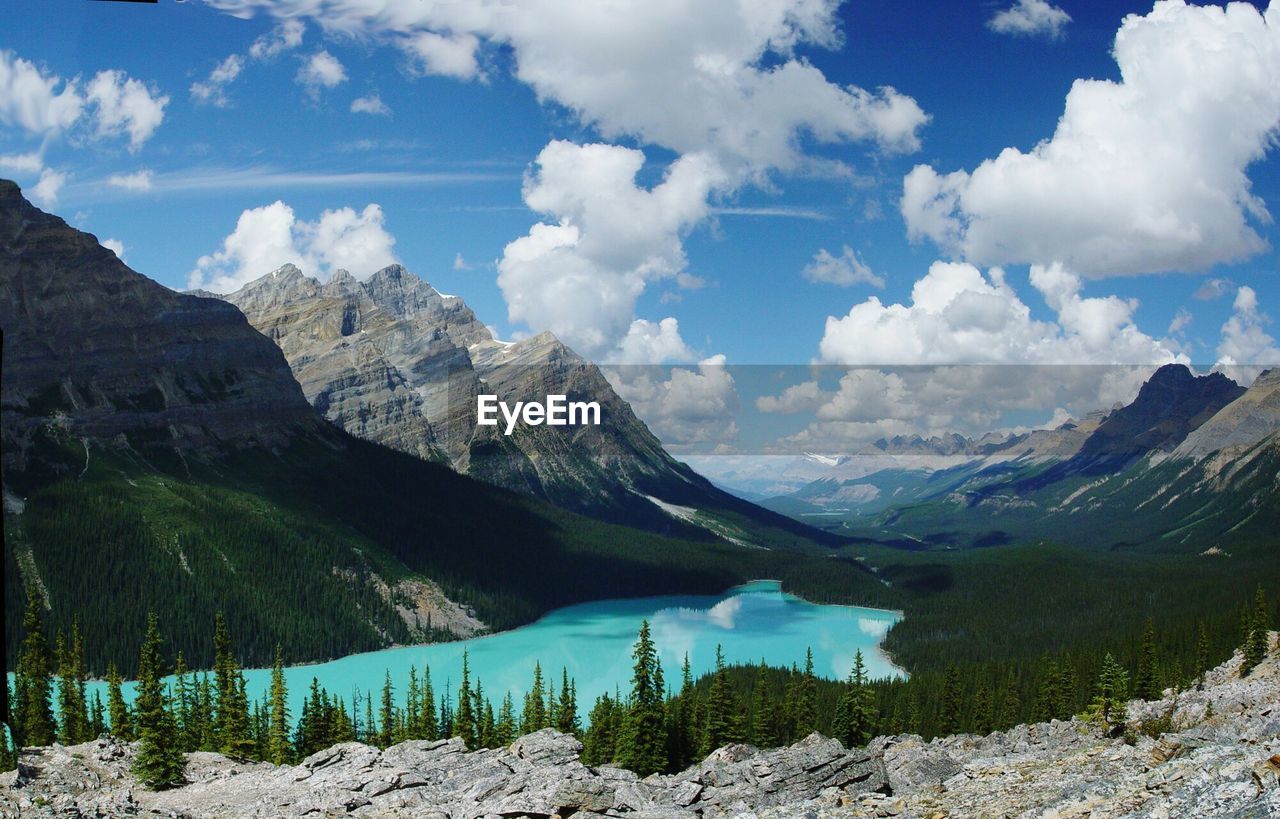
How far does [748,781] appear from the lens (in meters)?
37.2

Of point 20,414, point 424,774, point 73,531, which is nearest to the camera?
point 424,774

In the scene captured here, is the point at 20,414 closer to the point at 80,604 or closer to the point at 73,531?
the point at 73,531

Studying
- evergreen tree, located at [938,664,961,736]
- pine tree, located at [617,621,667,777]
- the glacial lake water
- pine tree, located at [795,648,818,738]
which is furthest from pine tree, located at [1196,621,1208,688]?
the glacial lake water

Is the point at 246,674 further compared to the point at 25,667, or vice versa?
the point at 246,674

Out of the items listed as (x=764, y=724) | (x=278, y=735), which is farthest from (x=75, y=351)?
(x=764, y=724)

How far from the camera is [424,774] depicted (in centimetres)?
3706

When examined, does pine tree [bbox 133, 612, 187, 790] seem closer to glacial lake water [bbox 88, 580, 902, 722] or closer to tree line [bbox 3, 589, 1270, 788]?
tree line [bbox 3, 589, 1270, 788]

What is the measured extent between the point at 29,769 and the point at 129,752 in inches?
394

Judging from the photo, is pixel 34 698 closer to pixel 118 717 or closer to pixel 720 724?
pixel 118 717

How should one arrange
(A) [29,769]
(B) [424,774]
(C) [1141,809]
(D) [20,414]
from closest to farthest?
(C) [1141,809]
(A) [29,769]
(B) [424,774]
(D) [20,414]

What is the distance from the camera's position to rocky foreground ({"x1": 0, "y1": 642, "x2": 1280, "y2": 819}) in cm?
1922

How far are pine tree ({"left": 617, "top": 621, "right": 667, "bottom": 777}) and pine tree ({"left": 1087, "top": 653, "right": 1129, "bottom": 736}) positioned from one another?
75.9ft

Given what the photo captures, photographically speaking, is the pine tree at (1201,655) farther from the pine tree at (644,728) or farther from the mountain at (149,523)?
the mountain at (149,523)

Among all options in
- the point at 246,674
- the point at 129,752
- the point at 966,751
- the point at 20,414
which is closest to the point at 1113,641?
the point at 966,751
